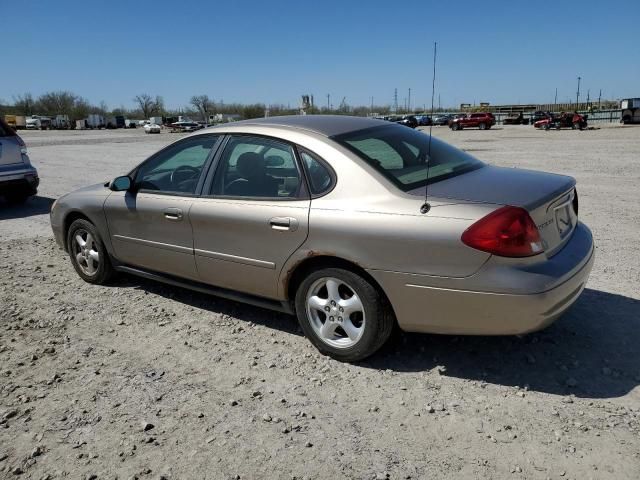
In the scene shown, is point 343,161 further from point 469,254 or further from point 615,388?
point 615,388

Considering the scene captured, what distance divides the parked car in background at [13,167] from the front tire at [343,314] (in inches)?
301

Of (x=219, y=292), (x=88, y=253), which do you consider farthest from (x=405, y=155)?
(x=88, y=253)

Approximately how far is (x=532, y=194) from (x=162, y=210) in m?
2.82

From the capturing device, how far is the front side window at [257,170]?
12.1ft

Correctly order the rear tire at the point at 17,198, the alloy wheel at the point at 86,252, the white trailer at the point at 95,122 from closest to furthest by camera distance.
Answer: the alloy wheel at the point at 86,252 < the rear tire at the point at 17,198 < the white trailer at the point at 95,122

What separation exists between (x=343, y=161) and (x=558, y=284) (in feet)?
4.89

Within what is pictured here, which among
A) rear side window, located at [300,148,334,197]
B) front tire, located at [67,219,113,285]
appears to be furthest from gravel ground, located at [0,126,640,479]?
rear side window, located at [300,148,334,197]

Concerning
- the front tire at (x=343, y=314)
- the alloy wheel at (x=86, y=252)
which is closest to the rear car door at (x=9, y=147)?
the alloy wheel at (x=86, y=252)

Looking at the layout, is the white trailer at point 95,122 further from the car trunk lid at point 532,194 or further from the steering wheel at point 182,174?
the car trunk lid at point 532,194

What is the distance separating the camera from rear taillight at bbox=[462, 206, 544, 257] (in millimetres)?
2883

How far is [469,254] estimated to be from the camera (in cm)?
292

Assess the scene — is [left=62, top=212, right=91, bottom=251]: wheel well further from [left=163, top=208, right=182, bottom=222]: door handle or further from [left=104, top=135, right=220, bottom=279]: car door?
[left=163, top=208, right=182, bottom=222]: door handle

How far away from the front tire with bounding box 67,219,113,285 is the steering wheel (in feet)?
3.62

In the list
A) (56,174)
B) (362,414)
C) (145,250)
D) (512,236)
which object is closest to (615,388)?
(512,236)
